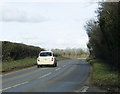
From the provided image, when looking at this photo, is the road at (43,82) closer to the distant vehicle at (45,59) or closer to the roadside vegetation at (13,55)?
the roadside vegetation at (13,55)

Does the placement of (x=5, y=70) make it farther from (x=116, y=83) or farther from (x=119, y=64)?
(x=116, y=83)

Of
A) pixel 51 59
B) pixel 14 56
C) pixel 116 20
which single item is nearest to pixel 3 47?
pixel 14 56

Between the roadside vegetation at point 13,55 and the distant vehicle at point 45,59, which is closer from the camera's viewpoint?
the distant vehicle at point 45,59

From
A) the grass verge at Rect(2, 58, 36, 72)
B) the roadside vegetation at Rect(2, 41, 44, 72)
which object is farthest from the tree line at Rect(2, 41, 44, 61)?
the grass verge at Rect(2, 58, 36, 72)

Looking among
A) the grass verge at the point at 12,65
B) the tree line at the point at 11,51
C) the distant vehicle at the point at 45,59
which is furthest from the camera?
the tree line at the point at 11,51

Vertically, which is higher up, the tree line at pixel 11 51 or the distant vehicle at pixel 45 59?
the tree line at pixel 11 51

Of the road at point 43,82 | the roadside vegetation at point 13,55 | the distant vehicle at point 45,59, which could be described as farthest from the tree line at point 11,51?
the road at point 43,82

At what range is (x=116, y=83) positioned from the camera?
13.5 metres

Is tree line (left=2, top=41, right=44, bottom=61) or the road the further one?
tree line (left=2, top=41, right=44, bottom=61)

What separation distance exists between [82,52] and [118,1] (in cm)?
13803

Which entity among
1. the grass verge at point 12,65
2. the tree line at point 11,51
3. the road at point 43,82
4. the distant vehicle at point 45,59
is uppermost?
the tree line at point 11,51

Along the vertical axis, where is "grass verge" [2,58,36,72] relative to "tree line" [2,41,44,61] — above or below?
below

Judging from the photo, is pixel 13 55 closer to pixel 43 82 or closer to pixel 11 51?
pixel 11 51

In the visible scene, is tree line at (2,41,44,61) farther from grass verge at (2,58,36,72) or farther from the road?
the road
